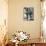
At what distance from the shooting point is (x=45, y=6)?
410 centimetres

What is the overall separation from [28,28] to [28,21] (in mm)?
204

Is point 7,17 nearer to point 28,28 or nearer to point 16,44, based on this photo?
point 28,28

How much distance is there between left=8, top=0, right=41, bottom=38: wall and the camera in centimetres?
424

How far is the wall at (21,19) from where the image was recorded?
4.24 metres

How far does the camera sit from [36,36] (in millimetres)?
4219

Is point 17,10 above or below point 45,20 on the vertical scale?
above

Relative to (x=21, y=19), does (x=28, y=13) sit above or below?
above

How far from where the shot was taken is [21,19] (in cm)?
431

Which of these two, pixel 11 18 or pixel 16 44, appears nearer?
pixel 16 44

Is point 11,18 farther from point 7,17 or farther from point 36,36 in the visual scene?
point 36,36

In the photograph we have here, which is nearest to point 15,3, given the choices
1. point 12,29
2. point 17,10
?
point 17,10

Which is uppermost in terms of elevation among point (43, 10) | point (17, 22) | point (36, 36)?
point (43, 10)

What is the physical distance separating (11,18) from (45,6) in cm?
105

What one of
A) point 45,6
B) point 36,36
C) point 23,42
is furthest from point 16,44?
point 45,6
